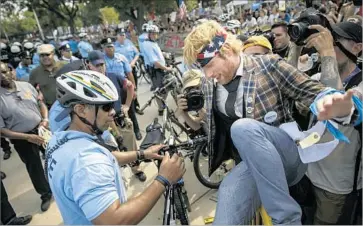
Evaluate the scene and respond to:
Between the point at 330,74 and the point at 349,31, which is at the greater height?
the point at 349,31

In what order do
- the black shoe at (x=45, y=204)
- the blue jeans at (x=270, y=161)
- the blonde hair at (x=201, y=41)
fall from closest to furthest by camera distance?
the blue jeans at (x=270, y=161), the blonde hair at (x=201, y=41), the black shoe at (x=45, y=204)

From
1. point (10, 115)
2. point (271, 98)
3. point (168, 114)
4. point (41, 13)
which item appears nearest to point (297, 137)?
point (271, 98)

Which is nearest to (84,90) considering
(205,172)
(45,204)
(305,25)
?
(305,25)

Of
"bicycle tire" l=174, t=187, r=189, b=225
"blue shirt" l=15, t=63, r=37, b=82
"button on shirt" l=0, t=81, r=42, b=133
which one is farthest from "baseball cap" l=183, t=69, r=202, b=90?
"blue shirt" l=15, t=63, r=37, b=82

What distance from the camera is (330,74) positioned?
1758mm

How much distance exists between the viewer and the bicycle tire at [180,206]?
9.03 feet

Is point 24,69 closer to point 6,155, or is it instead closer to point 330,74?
point 6,155

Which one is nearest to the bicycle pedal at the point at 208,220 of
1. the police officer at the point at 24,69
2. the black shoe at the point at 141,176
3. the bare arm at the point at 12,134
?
the black shoe at the point at 141,176

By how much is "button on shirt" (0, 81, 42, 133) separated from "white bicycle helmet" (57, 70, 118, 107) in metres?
2.21

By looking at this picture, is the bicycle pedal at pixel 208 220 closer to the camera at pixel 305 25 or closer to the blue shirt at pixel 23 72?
the camera at pixel 305 25

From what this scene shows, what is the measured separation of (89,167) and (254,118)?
99 cm

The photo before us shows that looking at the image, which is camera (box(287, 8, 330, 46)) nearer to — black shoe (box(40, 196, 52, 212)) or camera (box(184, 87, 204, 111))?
camera (box(184, 87, 204, 111))

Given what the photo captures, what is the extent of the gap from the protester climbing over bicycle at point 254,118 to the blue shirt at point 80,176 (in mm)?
690

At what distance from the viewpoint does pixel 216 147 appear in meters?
2.07
